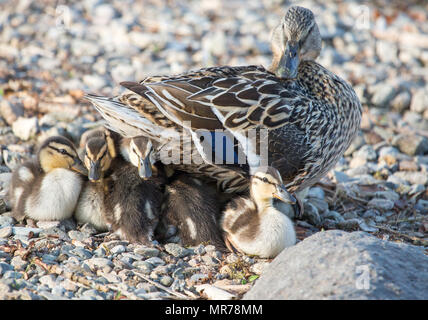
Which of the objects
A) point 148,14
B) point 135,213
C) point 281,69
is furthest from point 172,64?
point 135,213

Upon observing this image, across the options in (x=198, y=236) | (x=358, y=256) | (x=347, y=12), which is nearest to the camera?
(x=358, y=256)

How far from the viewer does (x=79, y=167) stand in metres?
3.93

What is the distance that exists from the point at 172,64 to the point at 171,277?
3746mm

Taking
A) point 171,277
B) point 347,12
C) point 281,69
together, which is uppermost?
point 347,12

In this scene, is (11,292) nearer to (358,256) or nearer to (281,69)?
(358,256)

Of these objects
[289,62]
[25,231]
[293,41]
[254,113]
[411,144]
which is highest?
[293,41]

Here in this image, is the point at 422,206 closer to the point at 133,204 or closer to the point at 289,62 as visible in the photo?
the point at 289,62

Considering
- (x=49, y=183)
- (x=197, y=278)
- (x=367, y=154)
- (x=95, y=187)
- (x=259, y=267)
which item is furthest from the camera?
(x=367, y=154)

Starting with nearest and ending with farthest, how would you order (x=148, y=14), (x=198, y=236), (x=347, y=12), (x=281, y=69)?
(x=198, y=236)
(x=281, y=69)
(x=148, y=14)
(x=347, y=12)

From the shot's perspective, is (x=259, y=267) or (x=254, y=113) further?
(x=254, y=113)

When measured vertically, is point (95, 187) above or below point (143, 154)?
below

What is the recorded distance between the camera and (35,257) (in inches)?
129

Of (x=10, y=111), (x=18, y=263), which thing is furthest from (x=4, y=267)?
(x=10, y=111)

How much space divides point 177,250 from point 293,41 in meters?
1.64
